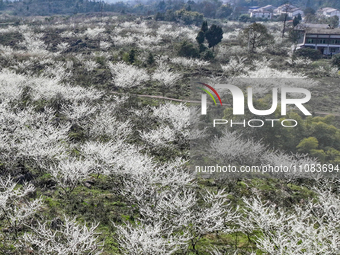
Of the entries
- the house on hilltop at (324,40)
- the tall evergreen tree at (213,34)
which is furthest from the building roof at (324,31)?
the tall evergreen tree at (213,34)

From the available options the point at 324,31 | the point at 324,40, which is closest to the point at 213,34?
the point at 324,31

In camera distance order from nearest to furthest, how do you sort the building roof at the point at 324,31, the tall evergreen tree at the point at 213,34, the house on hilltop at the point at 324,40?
the building roof at the point at 324,31, the house on hilltop at the point at 324,40, the tall evergreen tree at the point at 213,34

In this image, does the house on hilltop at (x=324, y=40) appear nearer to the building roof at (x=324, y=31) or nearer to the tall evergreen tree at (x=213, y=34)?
the building roof at (x=324, y=31)

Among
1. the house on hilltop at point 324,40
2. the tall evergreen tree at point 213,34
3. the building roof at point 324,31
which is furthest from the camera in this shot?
the tall evergreen tree at point 213,34

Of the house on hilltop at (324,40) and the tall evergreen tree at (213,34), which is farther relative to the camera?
the tall evergreen tree at (213,34)

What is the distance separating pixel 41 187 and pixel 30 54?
4326cm

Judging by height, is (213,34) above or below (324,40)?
above

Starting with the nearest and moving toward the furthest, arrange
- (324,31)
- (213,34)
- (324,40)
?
1. (324,31)
2. (213,34)
3. (324,40)

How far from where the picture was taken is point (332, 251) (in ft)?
36.3

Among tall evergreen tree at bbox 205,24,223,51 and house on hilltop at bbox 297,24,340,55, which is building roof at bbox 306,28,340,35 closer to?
house on hilltop at bbox 297,24,340,55

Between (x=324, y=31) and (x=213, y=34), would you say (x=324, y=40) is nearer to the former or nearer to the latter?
(x=324, y=31)

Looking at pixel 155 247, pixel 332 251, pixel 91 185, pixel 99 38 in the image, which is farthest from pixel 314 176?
pixel 99 38

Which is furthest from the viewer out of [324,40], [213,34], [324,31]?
[324,40]

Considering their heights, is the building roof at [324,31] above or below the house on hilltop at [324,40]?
above
